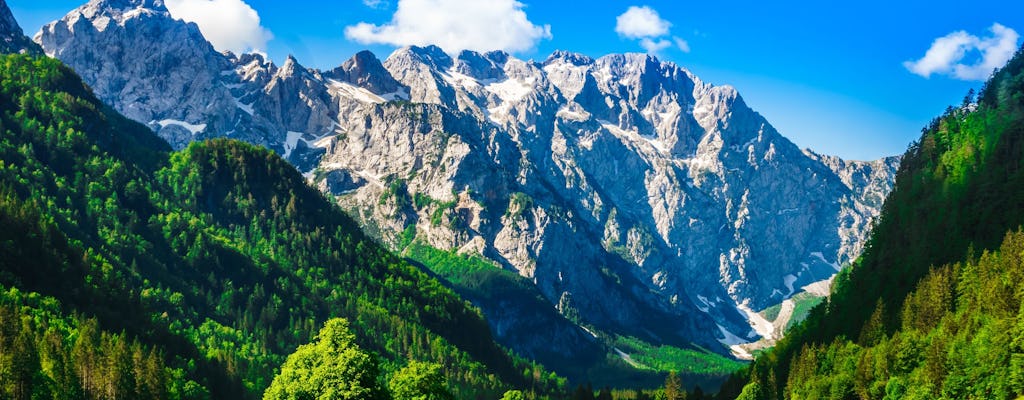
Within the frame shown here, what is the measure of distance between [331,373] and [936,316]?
101165 mm

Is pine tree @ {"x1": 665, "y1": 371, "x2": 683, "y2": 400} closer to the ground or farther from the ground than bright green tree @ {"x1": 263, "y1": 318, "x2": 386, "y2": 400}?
farther from the ground

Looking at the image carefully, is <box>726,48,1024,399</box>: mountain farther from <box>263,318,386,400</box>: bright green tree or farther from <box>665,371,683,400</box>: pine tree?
<box>263,318,386,400</box>: bright green tree

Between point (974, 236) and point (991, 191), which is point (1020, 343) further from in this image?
point (991, 191)

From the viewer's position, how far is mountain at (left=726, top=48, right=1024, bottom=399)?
372 feet

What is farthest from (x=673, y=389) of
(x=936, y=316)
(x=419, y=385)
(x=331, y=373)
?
(x=331, y=373)

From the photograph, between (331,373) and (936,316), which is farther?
(936,316)

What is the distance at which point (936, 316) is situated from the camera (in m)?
142

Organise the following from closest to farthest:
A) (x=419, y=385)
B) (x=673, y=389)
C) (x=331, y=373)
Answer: (x=331, y=373) → (x=419, y=385) → (x=673, y=389)

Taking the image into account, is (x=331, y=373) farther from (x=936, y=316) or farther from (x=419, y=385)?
(x=936, y=316)

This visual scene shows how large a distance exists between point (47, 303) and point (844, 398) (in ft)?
423

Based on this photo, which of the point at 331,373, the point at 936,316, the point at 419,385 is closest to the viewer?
the point at 331,373

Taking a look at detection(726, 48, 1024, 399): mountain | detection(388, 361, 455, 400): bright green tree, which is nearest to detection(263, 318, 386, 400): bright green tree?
detection(388, 361, 455, 400): bright green tree

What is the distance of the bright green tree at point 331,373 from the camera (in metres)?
82.5

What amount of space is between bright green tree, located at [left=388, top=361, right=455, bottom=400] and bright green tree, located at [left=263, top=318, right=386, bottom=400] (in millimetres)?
7976
